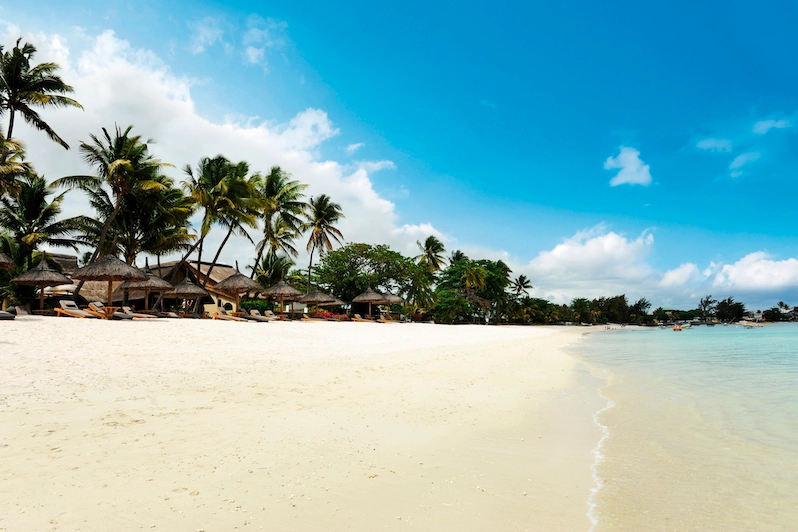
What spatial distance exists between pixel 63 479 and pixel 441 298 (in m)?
41.4

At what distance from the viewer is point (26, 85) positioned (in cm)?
1823

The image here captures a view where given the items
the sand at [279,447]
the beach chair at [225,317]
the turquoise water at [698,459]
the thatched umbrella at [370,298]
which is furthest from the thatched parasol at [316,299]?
the turquoise water at [698,459]

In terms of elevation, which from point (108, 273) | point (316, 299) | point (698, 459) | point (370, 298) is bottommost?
point (698, 459)

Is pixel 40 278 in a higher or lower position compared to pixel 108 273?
lower

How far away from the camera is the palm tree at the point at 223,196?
2438cm

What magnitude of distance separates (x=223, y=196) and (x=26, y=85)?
9.03m

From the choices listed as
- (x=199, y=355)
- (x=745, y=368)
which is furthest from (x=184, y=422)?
(x=745, y=368)

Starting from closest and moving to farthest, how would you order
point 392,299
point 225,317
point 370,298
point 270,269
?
1. point 225,317
2. point 370,298
3. point 392,299
4. point 270,269

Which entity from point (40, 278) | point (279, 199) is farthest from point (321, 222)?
point (40, 278)

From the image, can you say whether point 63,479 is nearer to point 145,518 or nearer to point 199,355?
point 145,518

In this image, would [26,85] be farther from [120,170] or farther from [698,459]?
[698,459]

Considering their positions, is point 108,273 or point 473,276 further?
point 473,276

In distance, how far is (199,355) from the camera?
30.1ft

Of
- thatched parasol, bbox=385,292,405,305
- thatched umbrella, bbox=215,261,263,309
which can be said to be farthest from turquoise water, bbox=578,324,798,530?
thatched parasol, bbox=385,292,405,305
